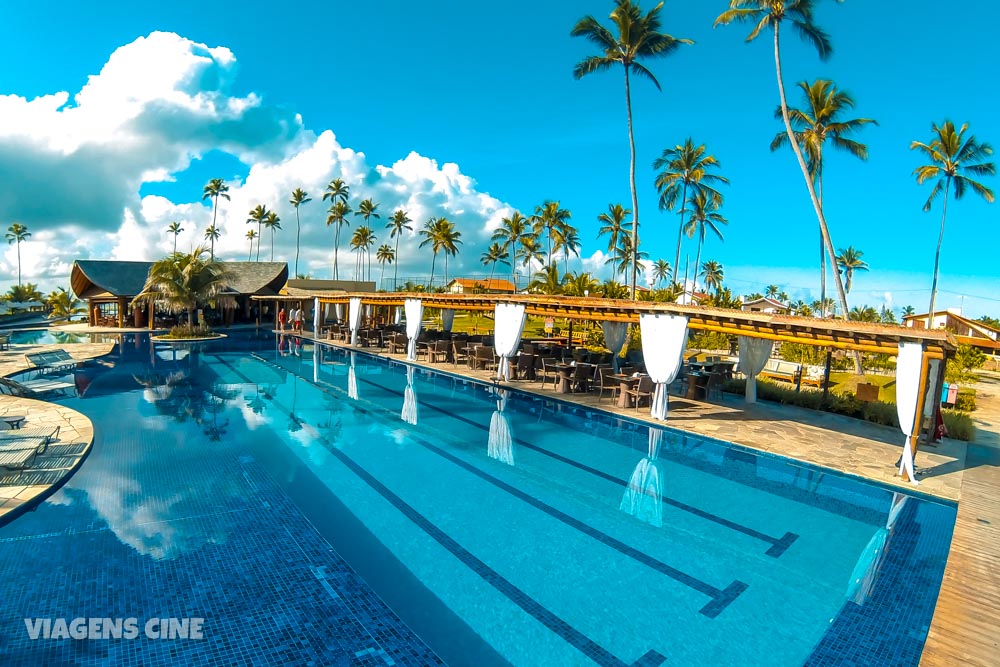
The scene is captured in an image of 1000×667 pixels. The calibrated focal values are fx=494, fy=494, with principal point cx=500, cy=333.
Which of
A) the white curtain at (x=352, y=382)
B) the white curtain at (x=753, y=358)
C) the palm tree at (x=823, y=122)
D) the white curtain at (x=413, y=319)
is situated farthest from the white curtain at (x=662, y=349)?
the palm tree at (x=823, y=122)

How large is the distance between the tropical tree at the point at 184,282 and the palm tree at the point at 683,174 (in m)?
25.0

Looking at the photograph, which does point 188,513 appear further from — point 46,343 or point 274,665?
point 46,343

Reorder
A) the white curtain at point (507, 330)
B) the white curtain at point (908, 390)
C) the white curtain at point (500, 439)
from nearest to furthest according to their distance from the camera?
the white curtain at point (908, 390) → the white curtain at point (500, 439) → the white curtain at point (507, 330)

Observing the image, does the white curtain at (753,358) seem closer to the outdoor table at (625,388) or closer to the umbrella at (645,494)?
the outdoor table at (625,388)

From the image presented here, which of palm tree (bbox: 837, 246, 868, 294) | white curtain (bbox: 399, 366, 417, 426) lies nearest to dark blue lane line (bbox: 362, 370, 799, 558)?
white curtain (bbox: 399, 366, 417, 426)

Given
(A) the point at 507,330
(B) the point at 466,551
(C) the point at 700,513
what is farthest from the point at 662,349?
(B) the point at 466,551

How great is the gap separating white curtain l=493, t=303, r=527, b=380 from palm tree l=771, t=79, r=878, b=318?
1268cm

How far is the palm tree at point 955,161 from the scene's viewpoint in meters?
22.7

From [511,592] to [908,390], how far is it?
6914mm

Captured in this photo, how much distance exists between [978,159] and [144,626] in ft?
108

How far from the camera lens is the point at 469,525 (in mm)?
5805

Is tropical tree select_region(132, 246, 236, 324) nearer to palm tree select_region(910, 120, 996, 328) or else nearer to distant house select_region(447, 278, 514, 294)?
distant house select_region(447, 278, 514, 294)

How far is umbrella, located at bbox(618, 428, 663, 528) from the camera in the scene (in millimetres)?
6301

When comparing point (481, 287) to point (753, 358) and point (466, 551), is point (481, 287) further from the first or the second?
point (466, 551)
